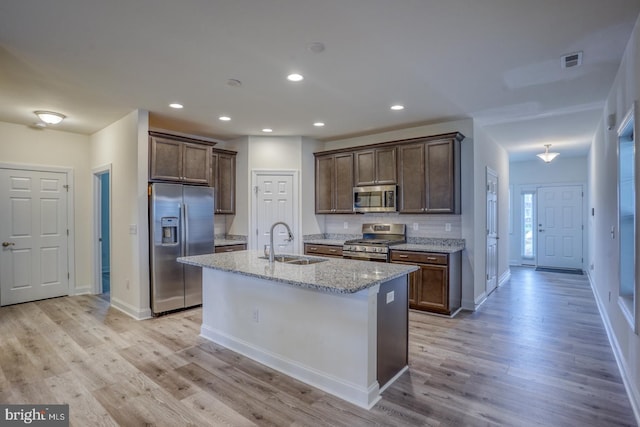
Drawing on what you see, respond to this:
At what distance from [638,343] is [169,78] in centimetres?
431

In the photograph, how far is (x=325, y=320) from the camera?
8.71 ft

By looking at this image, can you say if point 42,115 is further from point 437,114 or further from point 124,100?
point 437,114

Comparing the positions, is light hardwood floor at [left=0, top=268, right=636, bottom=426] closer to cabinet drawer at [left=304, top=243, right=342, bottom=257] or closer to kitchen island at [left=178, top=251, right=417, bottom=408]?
kitchen island at [left=178, top=251, right=417, bottom=408]

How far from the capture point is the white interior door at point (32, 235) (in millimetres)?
5000

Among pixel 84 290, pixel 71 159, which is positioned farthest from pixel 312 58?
pixel 84 290

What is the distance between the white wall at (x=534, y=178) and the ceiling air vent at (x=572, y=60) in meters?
6.05

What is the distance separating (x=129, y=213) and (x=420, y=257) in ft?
12.8

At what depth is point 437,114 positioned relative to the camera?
462cm

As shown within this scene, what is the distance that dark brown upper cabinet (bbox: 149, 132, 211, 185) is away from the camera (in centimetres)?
455

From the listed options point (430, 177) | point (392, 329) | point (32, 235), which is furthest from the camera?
point (32, 235)

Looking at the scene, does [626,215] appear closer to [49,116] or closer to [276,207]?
[276,207]

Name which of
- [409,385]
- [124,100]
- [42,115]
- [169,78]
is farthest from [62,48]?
[409,385]

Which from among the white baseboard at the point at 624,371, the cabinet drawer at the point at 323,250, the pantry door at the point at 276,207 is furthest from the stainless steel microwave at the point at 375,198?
the white baseboard at the point at 624,371

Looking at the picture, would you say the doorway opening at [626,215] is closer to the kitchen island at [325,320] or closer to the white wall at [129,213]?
the kitchen island at [325,320]
